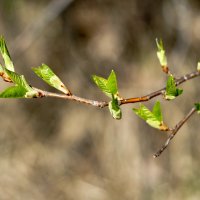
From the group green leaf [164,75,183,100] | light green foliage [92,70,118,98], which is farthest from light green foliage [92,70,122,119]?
Result: green leaf [164,75,183,100]

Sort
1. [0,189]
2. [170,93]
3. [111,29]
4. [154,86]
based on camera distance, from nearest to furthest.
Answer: [170,93] < [0,189] < [154,86] < [111,29]

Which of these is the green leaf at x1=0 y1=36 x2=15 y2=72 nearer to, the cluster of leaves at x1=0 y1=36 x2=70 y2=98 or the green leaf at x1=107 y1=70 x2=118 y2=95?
the cluster of leaves at x1=0 y1=36 x2=70 y2=98

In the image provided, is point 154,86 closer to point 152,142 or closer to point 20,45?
point 152,142

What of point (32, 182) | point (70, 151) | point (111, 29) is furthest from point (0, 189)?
point (111, 29)

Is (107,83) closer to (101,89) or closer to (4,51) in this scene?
(101,89)

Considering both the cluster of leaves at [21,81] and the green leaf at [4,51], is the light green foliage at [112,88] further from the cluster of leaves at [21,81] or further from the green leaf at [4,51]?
the green leaf at [4,51]

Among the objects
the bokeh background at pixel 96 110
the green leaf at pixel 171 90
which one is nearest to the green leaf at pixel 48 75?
the green leaf at pixel 171 90
